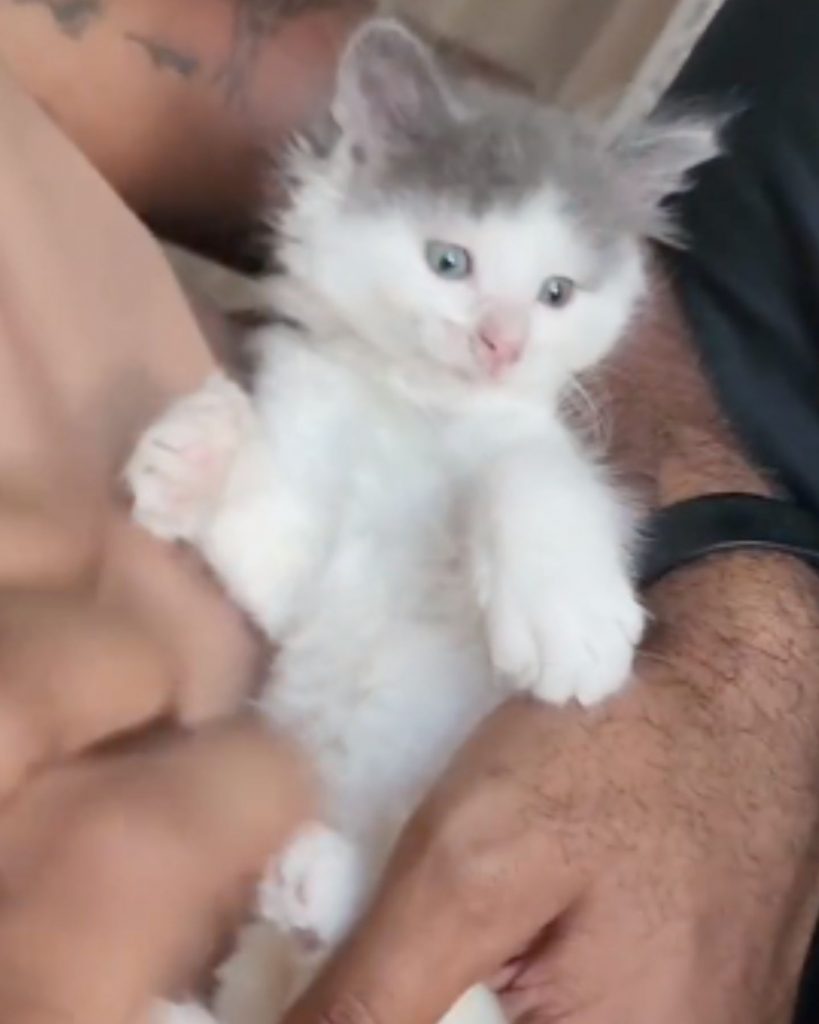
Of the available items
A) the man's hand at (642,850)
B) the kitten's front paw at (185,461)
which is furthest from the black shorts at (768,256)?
the kitten's front paw at (185,461)

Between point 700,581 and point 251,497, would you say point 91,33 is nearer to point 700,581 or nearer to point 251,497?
point 251,497

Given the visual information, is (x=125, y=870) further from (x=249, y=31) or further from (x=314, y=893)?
(x=249, y=31)

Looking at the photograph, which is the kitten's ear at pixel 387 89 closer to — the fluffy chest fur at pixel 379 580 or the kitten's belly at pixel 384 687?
the fluffy chest fur at pixel 379 580

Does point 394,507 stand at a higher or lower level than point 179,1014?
higher

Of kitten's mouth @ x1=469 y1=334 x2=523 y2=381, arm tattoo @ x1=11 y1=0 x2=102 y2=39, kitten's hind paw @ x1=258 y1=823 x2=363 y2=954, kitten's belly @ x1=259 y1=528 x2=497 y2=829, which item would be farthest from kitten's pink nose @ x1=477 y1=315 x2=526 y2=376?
arm tattoo @ x1=11 y1=0 x2=102 y2=39

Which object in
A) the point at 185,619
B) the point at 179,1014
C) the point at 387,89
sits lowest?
the point at 179,1014

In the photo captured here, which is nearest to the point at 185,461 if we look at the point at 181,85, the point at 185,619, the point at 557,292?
the point at 185,619
